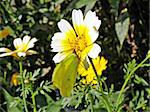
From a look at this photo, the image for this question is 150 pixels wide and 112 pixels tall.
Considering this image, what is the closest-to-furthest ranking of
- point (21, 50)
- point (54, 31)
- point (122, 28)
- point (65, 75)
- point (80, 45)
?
point (65, 75)
point (80, 45)
point (21, 50)
point (122, 28)
point (54, 31)

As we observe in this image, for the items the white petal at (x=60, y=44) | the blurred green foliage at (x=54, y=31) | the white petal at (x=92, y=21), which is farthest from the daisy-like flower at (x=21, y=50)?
the blurred green foliage at (x=54, y=31)

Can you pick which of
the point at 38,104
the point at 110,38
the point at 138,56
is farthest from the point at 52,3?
the point at 38,104

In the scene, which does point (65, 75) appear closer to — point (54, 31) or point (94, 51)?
point (94, 51)

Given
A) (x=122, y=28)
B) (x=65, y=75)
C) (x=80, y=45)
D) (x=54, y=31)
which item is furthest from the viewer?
(x=54, y=31)

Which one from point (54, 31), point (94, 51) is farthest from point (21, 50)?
point (54, 31)

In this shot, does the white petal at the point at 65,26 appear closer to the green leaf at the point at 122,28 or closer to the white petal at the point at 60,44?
the white petal at the point at 60,44

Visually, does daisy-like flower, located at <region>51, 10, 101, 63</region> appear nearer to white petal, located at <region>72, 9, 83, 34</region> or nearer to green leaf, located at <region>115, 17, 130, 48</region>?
white petal, located at <region>72, 9, 83, 34</region>

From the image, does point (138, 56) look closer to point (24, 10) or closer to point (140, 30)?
point (140, 30)
